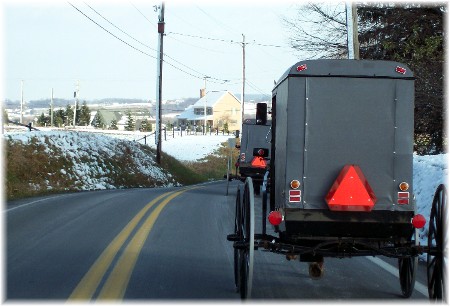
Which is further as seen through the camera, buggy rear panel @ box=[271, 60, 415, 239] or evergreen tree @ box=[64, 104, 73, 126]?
evergreen tree @ box=[64, 104, 73, 126]

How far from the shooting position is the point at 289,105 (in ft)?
24.7

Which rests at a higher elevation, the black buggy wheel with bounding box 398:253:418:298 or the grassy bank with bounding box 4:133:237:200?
the grassy bank with bounding box 4:133:237:200

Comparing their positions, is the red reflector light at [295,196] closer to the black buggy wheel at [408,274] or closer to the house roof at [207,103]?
the black buggy wheel at [408,274]

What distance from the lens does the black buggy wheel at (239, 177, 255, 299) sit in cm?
702

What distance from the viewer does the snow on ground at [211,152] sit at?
13.1 metres

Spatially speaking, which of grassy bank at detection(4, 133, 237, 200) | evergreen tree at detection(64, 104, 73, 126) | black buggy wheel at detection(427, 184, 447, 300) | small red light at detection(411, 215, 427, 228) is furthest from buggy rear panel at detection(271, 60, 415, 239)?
evergreen tree at detection(64, 104, 73, 126)

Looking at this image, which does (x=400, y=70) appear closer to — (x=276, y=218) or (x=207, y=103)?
(x=276, y=218)

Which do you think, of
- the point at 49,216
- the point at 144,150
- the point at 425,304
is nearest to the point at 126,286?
the point at 425,304

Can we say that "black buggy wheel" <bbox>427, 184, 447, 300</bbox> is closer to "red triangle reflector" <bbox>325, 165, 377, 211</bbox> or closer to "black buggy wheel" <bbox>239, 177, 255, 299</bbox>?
"red triangle reflector" <bbox>325, 165, 377, 211</bbox>

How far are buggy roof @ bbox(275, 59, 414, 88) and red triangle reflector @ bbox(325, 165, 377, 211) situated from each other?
1066mm

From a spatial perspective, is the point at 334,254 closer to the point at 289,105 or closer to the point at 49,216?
the point at 289,105

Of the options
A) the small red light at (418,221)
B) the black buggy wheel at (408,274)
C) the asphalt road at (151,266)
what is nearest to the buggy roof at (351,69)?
the small red light at (418,221)

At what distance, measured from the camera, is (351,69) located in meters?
7.56

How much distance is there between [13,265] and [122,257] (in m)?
1.52
